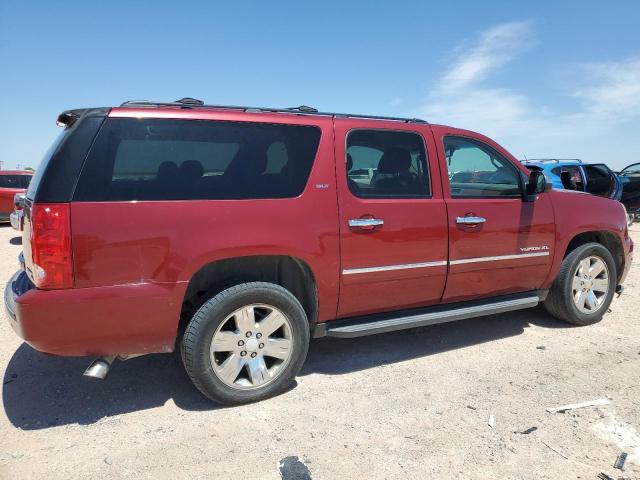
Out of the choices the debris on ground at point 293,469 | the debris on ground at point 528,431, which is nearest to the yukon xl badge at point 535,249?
the debris on ground at point 528,431

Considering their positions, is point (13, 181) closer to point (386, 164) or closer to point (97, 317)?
point (97, 317)

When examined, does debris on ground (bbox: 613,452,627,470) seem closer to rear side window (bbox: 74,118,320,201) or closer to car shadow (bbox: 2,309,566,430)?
car shadow (bbox: 2,309,566,430)

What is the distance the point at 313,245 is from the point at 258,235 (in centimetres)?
40

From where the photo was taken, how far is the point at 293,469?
2430 millimetres

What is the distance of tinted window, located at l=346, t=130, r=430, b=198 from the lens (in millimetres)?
3381

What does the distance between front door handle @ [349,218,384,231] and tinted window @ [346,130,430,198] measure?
7.5 inches

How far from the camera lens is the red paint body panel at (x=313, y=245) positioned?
2.57 m

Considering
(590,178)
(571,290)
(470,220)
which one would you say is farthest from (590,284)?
(590,178)

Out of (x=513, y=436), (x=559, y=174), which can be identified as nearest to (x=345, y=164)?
(x=513, y=436)

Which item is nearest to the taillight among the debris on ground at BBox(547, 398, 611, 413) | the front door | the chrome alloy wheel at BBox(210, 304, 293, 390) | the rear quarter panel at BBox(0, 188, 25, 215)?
the chrome alloy wheel at BBox(210, 304, 293, 390)

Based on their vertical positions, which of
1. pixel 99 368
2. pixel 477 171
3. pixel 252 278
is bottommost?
pixel 99 368

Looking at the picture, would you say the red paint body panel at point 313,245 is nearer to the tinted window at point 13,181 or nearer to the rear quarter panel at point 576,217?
the rear quarter panel at point 576,217

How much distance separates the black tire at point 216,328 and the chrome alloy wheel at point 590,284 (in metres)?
2.96

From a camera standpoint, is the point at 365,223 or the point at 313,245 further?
the point at 365,223
